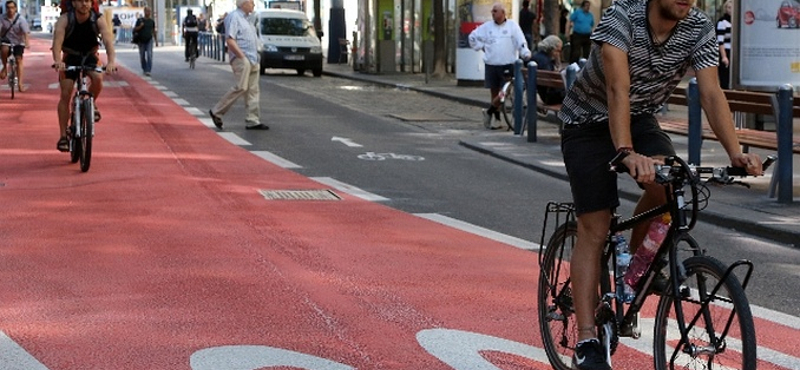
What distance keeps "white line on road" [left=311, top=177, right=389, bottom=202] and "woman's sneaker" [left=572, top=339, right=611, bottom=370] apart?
7253 millimetres

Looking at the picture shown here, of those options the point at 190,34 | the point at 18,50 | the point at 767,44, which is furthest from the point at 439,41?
the point at 767,44

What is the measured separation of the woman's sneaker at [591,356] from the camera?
5430 mm

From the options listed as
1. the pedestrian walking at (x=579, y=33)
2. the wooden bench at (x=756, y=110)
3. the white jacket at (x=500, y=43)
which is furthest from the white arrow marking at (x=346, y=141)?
the pedestrian walking at (x=579, y=33)

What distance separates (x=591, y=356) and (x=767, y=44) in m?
12.5

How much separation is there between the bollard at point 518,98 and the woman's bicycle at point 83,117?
6.78 m

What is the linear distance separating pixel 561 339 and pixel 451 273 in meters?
2.65

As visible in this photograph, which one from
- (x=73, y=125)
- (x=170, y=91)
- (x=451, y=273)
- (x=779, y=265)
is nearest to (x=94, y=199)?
(x=73, y=125)

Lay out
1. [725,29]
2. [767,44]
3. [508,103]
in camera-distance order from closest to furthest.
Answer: [767,44] → [508,103] → [725,29]

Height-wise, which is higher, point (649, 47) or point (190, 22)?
point (649, 47)

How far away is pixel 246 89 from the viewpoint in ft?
65.9

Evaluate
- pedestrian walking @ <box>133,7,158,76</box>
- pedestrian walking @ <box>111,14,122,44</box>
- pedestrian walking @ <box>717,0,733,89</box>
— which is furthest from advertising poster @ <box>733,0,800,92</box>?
pedestrian walking @ <box>111,14,122,44</box>

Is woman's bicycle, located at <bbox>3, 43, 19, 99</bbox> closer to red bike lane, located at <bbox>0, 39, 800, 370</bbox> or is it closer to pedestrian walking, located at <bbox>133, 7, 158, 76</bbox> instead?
pedestrian walking, located at <bbox>133, 7, 158, 76</bbox>

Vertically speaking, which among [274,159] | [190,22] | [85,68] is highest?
[85,68]

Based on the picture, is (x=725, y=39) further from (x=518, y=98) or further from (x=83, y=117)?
(x=83, y=117)
